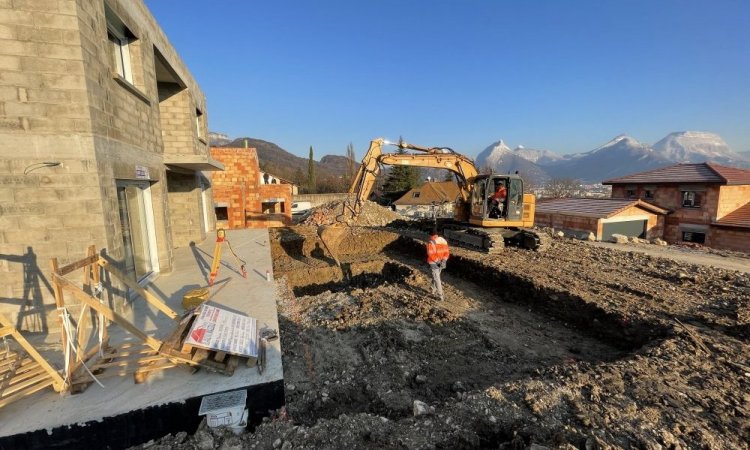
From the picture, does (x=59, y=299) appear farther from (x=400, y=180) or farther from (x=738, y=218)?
(x=400, y=180)

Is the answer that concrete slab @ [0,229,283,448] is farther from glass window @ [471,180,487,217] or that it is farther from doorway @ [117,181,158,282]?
glass window @ [471,180,487,217]

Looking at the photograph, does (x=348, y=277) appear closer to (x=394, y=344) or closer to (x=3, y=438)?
(x=394, y=344)

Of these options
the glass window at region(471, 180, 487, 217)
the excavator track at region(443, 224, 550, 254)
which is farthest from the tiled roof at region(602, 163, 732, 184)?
the glass window at region(471, 180, 487, 217)

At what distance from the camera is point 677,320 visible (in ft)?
20.2

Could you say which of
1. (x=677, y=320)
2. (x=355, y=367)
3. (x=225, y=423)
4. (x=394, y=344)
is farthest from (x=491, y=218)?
(x=225, y=423)

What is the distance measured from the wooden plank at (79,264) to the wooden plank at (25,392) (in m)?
1.06

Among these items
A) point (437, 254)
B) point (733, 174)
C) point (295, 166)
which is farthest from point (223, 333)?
point (295, 166)

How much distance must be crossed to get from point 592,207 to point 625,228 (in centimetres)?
220

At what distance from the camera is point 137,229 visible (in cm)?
659

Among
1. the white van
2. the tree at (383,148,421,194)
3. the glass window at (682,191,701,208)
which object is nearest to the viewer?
the glass window at (682,191,701,208)

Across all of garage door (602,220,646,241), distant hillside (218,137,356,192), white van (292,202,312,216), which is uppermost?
distant hillside (218,137,356,192)

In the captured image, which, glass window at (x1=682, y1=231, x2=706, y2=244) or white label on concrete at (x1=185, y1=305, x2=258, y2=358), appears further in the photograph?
glass window at (x1=682, y1=231, x2=706, y2=244)

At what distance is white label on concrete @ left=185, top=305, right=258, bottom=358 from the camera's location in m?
3.67

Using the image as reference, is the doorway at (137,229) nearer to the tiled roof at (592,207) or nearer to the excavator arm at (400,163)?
the excavator arm at (400,163)
